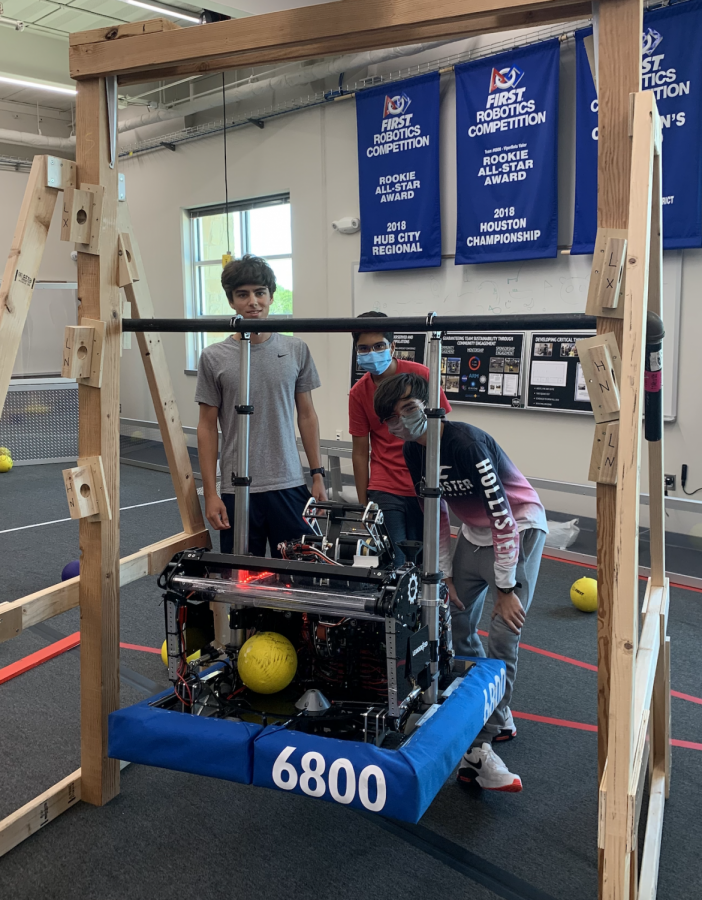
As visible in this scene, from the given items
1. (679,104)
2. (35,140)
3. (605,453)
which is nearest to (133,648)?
(605,453)

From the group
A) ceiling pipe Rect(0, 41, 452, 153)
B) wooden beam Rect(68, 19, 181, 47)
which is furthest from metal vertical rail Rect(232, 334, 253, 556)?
ceiling pipe Rect(0, 41, 452, 153)

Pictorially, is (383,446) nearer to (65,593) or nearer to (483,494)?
(483,494)

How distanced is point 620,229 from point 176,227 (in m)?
8.67

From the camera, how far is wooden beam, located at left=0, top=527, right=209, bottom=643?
2.06 meters

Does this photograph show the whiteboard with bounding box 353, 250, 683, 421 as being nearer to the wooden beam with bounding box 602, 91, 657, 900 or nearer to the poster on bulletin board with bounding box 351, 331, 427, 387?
the poster on bulletin board with bounding box 351, 331, 427, 387

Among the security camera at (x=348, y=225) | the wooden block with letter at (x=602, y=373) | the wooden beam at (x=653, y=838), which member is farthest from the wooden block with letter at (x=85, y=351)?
the security camera at (x=348, y=225)

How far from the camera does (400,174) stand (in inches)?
265

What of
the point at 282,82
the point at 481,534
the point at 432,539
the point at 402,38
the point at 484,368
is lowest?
the point at 481,534

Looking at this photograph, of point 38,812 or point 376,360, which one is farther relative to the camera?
point 376,360

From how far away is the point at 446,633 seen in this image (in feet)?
6.91

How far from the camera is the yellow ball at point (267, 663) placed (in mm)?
1990

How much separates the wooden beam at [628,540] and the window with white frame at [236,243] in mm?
7206

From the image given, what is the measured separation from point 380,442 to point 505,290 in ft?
11.2

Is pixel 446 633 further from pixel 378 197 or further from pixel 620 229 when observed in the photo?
pixel 378 197
